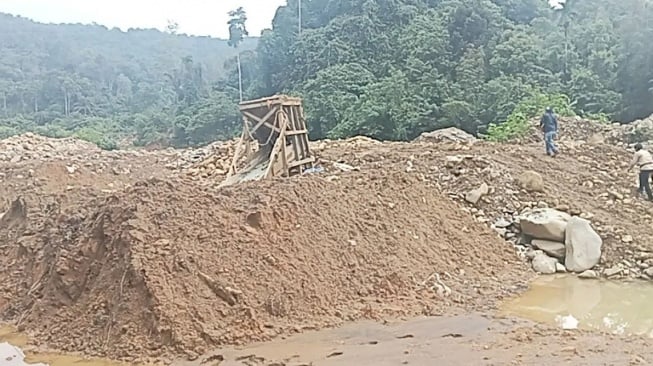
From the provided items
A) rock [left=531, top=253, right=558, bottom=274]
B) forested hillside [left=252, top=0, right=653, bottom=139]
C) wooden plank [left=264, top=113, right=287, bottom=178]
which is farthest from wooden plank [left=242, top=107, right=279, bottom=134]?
forested hillside [left=252, top=0, right=653, bottom=139]

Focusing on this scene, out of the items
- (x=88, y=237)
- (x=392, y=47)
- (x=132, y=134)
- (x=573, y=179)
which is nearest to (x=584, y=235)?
(x=573, y=179)

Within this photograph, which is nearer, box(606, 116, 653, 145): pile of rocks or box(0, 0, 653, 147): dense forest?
box(606, 116, 653, 145): pile of rocks

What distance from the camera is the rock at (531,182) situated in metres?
11.1

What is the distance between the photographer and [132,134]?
45.4 m

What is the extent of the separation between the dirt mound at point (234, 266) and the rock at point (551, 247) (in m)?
0.46

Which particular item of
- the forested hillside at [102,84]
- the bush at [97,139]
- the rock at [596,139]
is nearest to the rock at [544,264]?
the rock at [596,139]

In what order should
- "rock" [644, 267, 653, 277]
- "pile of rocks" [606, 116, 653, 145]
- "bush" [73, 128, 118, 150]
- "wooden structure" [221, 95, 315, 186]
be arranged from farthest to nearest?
1. "bush" [73, 128, 118, 150]
2. "pile of rocks" [606, 116, 653, 145]
3. "wooden structure" [221, 95, 315, 186]
4. "rock" [644, 267, 653, 277]

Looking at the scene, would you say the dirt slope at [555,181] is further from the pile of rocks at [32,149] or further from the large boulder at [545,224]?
the pile of rocks at [32,149]

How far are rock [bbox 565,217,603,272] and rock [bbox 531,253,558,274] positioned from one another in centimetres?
20

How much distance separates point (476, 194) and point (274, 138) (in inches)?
145

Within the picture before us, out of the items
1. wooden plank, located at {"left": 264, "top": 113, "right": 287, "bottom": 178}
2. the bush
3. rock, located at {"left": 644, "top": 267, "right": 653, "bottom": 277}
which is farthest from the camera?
the bush

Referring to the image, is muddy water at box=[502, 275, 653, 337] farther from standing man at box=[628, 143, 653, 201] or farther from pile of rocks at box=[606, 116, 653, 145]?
pile of rocks at box=[606, 116, 653, 145]

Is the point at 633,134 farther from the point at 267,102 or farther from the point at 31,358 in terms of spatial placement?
the point at 31,358

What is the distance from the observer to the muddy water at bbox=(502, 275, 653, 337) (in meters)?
7.41
